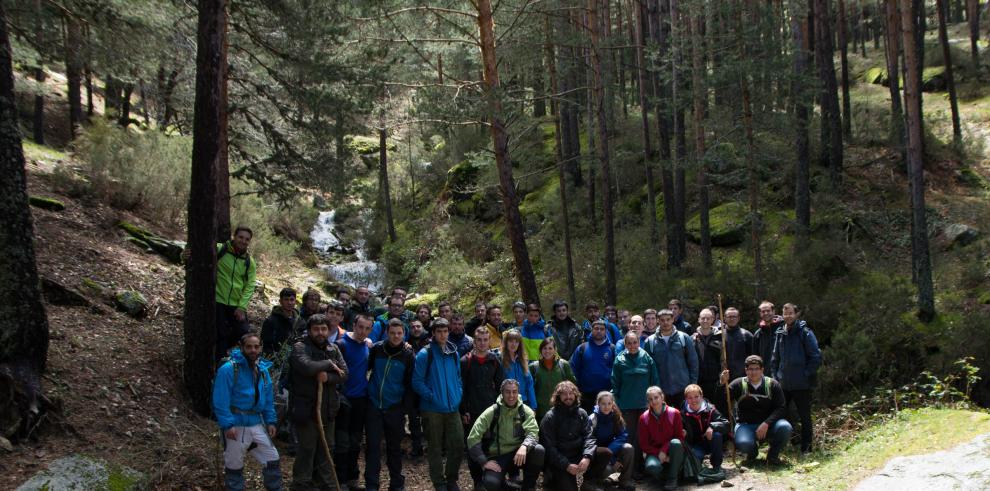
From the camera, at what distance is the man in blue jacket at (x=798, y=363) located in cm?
849

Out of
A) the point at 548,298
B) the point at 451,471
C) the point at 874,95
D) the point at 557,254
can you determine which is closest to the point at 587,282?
the point at 548,298

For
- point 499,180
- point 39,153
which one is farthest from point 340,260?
point 499,180

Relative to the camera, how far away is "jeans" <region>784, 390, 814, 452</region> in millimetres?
8438

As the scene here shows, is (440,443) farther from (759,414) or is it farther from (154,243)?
(154,243)

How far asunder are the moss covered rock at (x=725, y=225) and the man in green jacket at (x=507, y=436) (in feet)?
36.6

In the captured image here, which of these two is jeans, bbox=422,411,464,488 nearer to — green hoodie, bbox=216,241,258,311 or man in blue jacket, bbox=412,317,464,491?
man in blue jacket, bbox=412,317,464,491

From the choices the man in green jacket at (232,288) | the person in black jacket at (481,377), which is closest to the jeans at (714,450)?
the person in black jacket at (481,377)

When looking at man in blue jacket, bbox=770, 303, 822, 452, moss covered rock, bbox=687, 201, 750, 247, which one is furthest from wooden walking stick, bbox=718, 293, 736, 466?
moss covered rock, bbox=687, 201, 750, 247

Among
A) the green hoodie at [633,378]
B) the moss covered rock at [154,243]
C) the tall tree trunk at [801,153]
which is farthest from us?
the tall tree trunk at [801,153]

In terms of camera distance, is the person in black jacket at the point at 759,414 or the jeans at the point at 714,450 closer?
the jeans at the point at 714,450

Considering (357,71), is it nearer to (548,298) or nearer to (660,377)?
(660,377)

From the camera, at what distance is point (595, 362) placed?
8.78 metres

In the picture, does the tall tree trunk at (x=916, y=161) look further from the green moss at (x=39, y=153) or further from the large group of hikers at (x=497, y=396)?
the green moss at (x=39, y=153)

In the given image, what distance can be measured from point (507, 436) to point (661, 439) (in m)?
1.86
